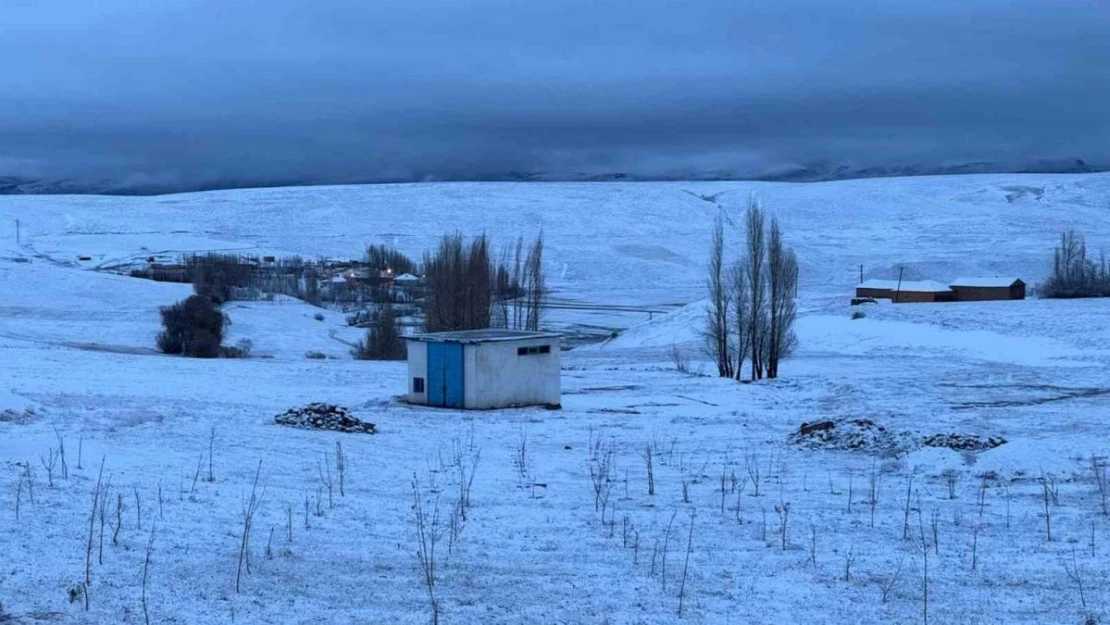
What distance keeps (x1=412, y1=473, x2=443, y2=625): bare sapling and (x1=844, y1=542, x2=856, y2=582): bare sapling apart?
9.32ft

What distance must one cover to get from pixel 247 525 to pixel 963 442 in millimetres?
10603

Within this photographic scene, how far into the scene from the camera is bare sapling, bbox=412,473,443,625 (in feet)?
26.2

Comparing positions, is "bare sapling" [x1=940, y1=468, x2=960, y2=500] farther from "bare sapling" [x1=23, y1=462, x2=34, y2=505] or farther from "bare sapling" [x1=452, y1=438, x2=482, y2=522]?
"bare sapling" [x1=23, y1=462, x2=34, y2=505]

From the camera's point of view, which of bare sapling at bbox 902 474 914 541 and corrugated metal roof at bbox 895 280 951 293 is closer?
bare sapling at bbox 902 474 914 541

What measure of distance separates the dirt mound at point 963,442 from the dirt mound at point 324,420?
7976 millimetres

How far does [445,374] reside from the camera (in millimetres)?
23219

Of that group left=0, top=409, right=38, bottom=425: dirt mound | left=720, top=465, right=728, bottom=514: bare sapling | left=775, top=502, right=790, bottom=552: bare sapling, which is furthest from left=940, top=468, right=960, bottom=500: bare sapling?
left=0, top=409, right=38, bottom=425: dirt mound

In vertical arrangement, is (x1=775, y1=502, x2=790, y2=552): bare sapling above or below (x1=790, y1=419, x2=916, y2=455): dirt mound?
above

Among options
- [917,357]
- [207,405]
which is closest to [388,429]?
[207,405]

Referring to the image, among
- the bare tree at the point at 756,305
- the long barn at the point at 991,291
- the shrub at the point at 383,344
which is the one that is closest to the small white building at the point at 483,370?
the bare tree at the point at 756,305

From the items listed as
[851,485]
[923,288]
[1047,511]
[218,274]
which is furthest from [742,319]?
[218,274]

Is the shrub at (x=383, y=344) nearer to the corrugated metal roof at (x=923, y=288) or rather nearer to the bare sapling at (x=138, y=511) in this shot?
the corrugated metal roof at (x=923, y=288)

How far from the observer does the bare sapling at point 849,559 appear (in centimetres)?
873

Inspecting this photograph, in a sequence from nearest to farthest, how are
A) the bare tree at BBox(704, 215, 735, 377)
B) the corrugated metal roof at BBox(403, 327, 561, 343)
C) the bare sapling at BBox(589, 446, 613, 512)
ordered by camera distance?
the bare sapling at BBox(589, 446, 613, 512) < the corrugated metal roof at BBox(403, 327, 561, 343) < the bare tree at BBox(704, 215, 735, 377)
